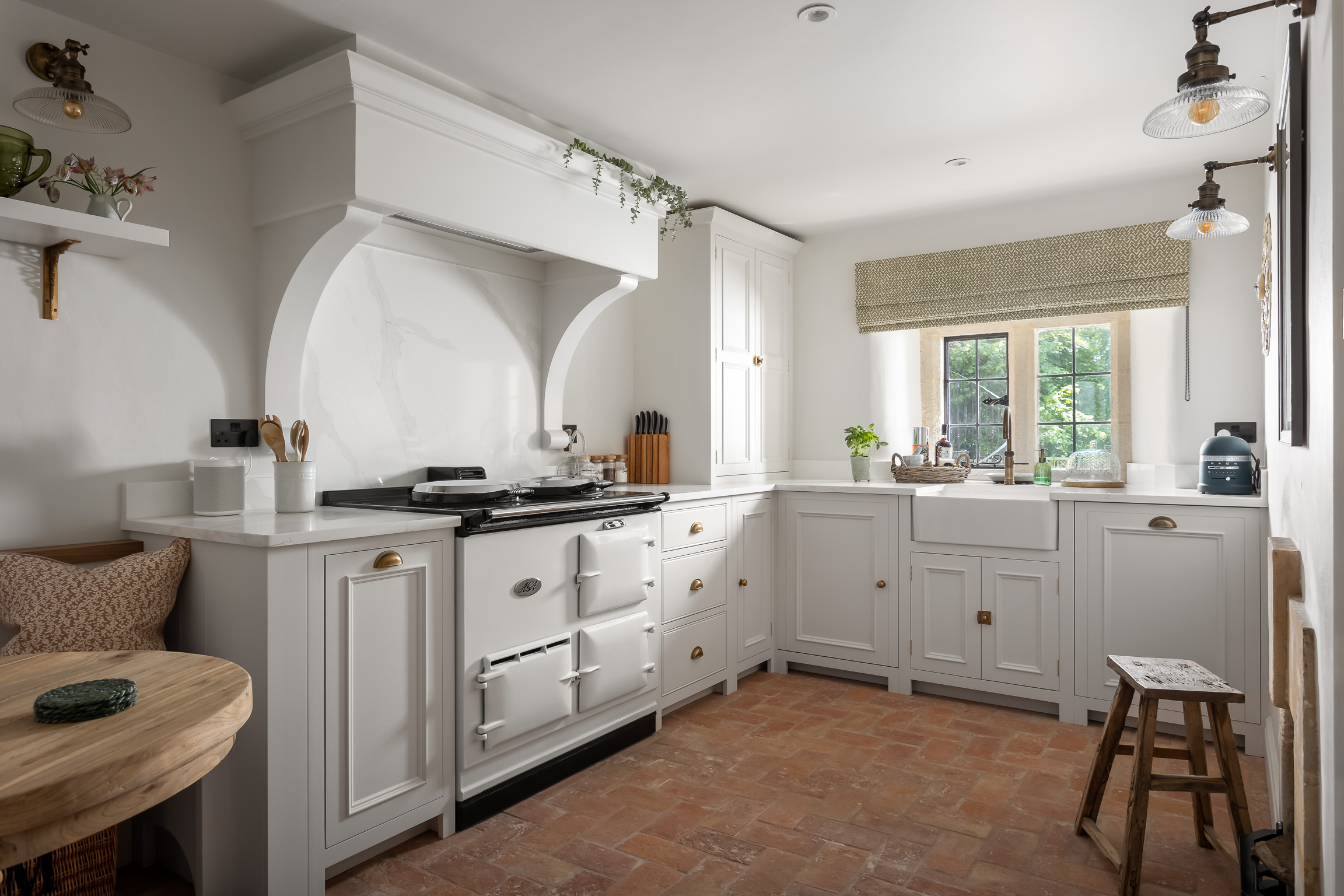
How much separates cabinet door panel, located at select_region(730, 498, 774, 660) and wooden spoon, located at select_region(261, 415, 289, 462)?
2.00 m

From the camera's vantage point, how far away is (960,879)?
210cm

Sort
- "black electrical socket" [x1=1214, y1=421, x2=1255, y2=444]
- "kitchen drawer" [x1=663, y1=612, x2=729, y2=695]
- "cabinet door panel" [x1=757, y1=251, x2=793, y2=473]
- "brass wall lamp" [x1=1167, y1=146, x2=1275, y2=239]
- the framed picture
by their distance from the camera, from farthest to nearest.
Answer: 1. "cabinet door panel" [x1=757, y1=251, x2=793, y2=473]
2. "black electrical socket" [x1=1214, y1=421, x2=1255, y2=444]
3. "kitchen drawer" [x1=663, y1=612, x2=729, y2=695]
4. "brass wall lamp" [x1=1167, y1=146, x2=1275, y2=239]
5. the framed picture

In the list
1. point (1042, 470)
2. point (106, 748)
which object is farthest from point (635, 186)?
point (106, 748)

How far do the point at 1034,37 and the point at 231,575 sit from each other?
2691 millimetres

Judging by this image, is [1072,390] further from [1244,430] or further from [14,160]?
[14,160]

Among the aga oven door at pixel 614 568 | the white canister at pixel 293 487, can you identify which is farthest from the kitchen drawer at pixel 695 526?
the white canister at pixel 293 487

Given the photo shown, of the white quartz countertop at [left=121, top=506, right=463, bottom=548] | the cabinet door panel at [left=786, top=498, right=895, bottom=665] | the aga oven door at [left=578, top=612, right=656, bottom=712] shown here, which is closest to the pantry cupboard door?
the cabinet door panel at [left=786, top=498, right=895, bottom=665]

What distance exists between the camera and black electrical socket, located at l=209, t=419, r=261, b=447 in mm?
2453

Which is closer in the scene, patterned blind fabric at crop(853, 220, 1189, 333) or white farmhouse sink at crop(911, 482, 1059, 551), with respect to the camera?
white farmhouse sink at crop(911, 482, 1059, 551)

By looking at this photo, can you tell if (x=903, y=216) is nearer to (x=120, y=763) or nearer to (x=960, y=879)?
(x=960, y=879)

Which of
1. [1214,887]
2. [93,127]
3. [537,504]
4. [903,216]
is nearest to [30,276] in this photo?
[93,127]

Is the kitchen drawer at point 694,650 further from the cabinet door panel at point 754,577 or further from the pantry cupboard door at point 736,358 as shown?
the pantry cupboard door at point 736,358

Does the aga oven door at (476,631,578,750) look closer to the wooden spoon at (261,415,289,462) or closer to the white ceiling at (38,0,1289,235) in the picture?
the wooden spoon at (261,415,289,462)

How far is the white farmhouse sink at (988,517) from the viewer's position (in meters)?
3.35
